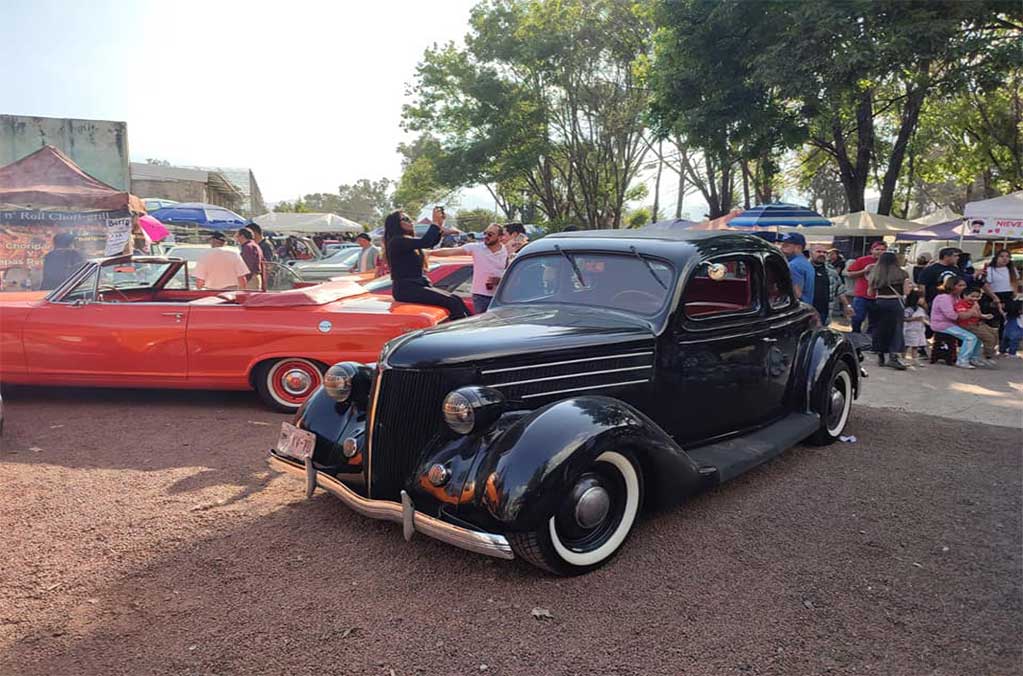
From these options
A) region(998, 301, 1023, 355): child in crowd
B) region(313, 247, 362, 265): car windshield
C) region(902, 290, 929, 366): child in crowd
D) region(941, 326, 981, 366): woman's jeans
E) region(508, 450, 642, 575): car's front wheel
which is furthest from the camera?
region(313, 247, 362, 265): car windshield

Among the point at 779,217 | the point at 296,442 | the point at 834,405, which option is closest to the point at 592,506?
the point at 296,442

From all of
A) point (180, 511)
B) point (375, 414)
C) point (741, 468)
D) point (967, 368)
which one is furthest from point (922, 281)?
point (180, 511)

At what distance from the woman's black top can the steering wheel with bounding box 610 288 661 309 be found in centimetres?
264

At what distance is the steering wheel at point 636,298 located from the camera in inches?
160

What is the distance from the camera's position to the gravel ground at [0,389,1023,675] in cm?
260

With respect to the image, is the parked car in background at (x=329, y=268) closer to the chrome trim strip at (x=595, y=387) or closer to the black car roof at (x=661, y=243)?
the black car roof at (x=661, y=243)

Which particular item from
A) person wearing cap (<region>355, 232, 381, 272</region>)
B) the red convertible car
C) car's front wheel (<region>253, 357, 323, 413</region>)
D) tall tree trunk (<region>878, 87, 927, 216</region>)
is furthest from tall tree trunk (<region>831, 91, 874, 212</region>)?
car's front wheel (<region>253, 357, 323, 413</region>)

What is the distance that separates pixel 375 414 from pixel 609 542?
133cm

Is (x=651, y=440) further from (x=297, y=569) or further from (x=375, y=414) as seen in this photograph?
(x=297, y=569)

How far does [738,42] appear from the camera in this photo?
13.2 meters

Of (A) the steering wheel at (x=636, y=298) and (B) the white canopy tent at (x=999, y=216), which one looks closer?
(A) the steering wheel at (x=636, y=298)

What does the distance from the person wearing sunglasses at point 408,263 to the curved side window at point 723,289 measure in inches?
108

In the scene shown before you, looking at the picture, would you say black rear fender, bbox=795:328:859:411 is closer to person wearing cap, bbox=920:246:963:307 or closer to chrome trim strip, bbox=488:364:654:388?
chrome trim strip, bbox=488:364:654:388

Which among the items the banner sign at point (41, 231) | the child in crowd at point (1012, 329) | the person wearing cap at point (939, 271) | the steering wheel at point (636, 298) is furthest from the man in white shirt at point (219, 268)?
the child in crowd at point (1012, 329)
